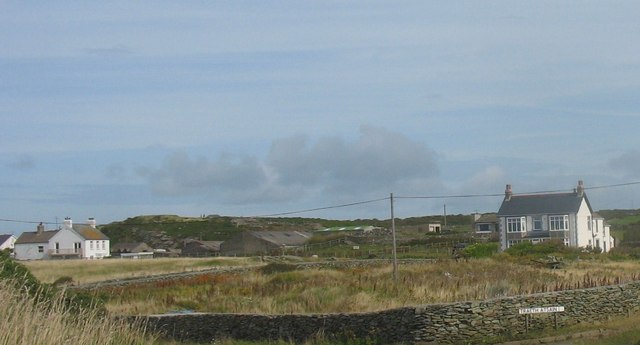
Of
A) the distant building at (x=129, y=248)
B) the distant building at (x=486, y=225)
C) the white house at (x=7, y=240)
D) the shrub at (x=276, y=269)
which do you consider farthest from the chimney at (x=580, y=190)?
the white house at (x=7, y=240)

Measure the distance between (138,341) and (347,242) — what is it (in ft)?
281

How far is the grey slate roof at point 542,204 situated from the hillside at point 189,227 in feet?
136

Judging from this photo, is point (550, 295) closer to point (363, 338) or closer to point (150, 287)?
point (363, 338)

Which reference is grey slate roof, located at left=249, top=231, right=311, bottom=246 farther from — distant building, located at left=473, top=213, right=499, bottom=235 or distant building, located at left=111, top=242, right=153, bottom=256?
distant building, located at left=473, top=213, right=499, bottom=235

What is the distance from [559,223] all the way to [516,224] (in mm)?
3747

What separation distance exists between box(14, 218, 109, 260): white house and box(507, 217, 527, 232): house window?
44622 mm

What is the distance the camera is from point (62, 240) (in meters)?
105

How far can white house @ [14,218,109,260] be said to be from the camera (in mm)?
104312

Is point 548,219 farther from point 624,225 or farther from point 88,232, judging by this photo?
point 88,232

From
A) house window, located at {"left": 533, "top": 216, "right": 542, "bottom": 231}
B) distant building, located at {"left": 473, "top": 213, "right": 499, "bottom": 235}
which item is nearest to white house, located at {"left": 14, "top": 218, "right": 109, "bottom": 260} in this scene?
distant building, located at {"left": 473, "top": 213, "right": 499, "bottom": 235}

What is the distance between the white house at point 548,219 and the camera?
82125 millimetres

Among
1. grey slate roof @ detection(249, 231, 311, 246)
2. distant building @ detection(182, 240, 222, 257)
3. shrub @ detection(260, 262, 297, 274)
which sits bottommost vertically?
shrub @ detection(260, 262, 297, 274)

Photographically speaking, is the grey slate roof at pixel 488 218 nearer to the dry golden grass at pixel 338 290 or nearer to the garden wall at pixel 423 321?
the dry golden grass at pixel 338 290

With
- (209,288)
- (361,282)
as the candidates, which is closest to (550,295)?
(361,282)
